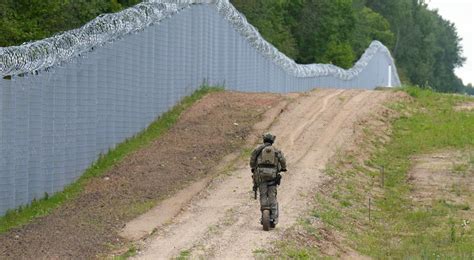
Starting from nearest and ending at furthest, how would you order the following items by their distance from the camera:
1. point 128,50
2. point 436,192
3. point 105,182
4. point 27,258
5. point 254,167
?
point 27,258 < point 254,167 < point 105,182 < point 436,192 < point 128,50

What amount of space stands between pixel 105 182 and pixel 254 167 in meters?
5.54

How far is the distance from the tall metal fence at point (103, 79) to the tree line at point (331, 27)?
16.7ft

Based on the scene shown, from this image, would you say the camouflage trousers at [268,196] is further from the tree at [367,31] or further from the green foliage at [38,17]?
the tree at [367,31]

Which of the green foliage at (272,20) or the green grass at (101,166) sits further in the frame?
the green foliage at (272,20)

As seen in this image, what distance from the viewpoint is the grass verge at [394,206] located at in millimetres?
17766

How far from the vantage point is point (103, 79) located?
23312 mm

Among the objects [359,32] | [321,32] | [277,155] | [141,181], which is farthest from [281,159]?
[359,32]

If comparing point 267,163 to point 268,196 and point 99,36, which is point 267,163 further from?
point 99,36

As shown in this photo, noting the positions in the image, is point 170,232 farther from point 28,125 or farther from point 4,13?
point 4,13

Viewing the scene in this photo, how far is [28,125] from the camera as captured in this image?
19.2 metres

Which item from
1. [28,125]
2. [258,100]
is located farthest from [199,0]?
[28,125]

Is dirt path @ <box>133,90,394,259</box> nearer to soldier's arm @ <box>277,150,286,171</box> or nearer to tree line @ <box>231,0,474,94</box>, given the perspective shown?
soldier's arm @ <box>277,150,286,171</box>

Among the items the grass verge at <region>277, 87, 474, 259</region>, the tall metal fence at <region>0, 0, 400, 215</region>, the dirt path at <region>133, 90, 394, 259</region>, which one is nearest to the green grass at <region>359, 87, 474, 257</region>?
the grass verge at <region>277, 87, 474, 259</region>

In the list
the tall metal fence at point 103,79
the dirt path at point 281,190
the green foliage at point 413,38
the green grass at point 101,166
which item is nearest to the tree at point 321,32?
the green foliage at point 413,38
